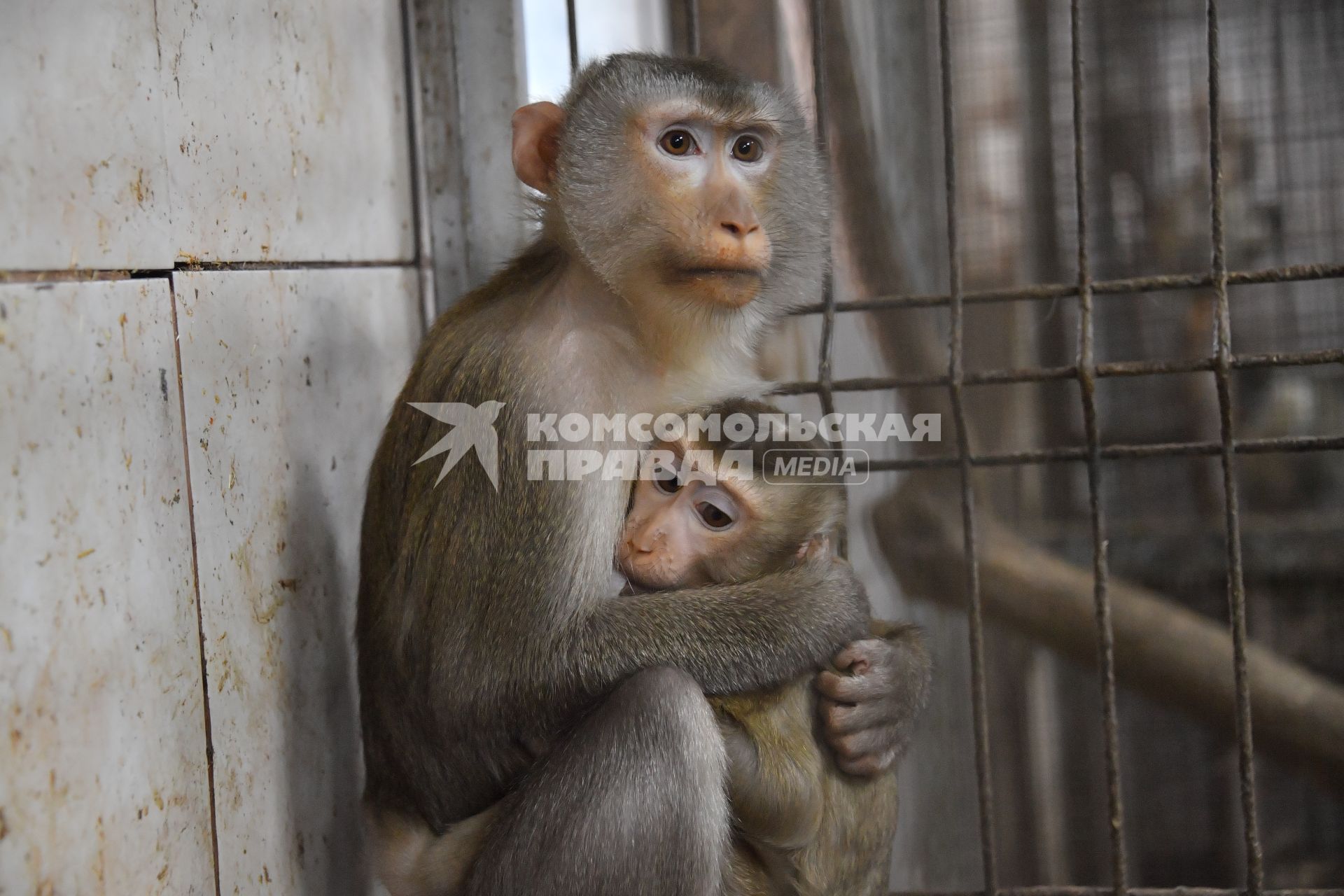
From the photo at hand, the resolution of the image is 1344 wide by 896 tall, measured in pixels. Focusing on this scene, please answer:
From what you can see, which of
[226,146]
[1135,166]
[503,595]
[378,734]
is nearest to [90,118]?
[226,146]

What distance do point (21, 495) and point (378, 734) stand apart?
953 mm

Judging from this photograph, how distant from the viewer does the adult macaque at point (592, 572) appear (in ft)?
6.62

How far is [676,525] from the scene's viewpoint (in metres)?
2.35

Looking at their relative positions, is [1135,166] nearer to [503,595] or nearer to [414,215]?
[414,215]

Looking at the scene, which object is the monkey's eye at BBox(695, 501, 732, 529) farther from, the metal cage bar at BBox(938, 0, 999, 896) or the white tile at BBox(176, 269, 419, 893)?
the white tile at BBox(176, 269, 419, 893)

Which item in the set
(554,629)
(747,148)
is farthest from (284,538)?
(747,148)

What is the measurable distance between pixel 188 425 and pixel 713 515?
3.21 ft

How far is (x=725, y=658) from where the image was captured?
7.04ft

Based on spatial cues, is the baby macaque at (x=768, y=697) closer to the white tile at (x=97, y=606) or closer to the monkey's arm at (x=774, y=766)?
the monkey's arm at (x=774, y=766)

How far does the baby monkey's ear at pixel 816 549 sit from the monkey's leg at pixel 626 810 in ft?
1.46

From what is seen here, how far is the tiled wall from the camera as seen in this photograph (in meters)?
1.60

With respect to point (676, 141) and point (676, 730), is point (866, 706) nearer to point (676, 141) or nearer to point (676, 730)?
point (676, 730)

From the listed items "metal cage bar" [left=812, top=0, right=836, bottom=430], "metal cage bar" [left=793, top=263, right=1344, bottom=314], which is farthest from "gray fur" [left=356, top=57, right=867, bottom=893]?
"metal cage bar" [left=793, top=263, right=1344, bottom=314]

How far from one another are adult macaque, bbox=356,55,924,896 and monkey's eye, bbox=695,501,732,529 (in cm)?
17
